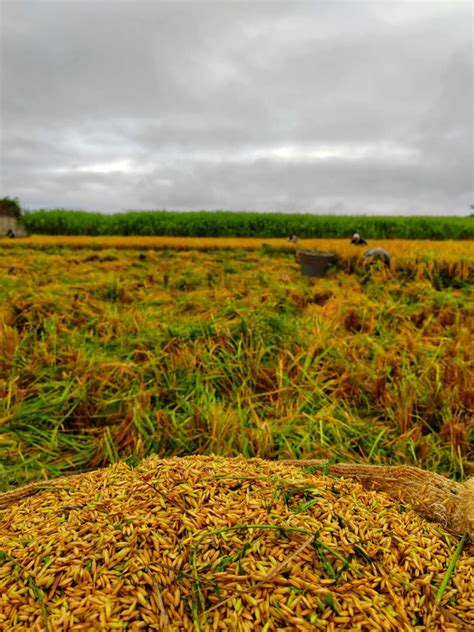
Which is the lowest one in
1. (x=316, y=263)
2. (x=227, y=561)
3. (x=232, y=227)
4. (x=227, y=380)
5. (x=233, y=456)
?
(x=233, y=456)

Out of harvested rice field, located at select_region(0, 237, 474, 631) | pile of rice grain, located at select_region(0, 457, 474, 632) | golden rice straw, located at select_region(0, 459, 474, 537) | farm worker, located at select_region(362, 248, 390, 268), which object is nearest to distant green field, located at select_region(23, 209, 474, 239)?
farm worker, located at select_region(362, 248, 390, 268)

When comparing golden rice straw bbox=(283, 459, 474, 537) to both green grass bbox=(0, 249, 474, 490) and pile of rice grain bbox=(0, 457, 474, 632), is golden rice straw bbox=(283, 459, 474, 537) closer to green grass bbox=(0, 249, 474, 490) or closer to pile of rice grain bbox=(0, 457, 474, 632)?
pile of rice grain bbox=(0, 457, 474, 632)

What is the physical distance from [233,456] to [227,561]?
1094mm

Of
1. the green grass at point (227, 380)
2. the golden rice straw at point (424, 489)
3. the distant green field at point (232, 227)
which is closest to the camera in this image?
the golden rice straw at point (424, 489)

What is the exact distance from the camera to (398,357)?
297 centimetres

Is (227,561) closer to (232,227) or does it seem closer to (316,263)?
(316,263)

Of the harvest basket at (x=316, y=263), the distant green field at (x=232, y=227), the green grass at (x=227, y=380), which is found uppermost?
the distant green field at (x=232, y=227)

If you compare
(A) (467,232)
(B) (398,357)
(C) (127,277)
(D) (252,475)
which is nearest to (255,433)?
(D) (252,475)

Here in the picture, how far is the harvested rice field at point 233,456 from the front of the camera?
2.92 feet

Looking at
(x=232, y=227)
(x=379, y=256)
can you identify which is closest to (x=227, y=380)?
(x=379, y=256)

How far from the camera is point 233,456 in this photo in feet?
6.55

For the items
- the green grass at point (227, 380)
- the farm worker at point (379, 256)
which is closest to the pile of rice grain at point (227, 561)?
the green grass at point (227, 380)

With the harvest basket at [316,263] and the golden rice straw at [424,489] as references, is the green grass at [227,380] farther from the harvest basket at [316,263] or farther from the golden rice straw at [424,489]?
the harvest basket at [316,263]

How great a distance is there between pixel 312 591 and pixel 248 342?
2.13 m
